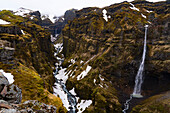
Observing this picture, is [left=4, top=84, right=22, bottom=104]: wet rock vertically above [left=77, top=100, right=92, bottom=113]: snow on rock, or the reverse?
[left=4, top=84, right=22, bottom=104]: wet rock

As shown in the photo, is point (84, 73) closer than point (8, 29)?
No

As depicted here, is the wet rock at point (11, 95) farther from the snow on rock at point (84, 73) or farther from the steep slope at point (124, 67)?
the snow on rock at point (84, 73)

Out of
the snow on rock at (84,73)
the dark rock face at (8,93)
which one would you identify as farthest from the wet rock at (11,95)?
the snow on rock at (84,73)

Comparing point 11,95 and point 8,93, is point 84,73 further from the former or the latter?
point 8,93

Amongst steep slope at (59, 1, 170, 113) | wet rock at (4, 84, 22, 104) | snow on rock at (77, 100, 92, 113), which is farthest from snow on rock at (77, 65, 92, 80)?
wet rock at (4, 84, 22, 104)

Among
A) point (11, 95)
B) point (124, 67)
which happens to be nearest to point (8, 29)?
point (11, 95)

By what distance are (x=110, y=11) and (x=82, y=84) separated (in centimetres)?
8497

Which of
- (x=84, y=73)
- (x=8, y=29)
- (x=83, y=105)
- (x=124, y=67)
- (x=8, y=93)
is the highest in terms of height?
(x=8, y=29)

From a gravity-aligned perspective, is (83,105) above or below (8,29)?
below

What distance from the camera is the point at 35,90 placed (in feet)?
113

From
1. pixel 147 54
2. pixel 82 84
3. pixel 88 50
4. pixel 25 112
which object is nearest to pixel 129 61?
pixel 147 54

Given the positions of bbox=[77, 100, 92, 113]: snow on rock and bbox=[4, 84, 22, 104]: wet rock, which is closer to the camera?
bbox=[4, 84, 22, 104]: wet rock

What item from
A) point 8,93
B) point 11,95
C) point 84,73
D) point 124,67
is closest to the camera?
point 8,93

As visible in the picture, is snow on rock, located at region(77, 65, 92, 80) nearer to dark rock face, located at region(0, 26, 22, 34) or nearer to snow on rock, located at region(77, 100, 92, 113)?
snow on rock, located at region(77, 100, 92, 113)
